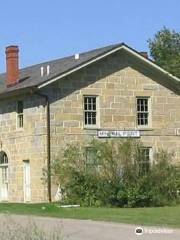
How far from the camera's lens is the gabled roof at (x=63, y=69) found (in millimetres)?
35556

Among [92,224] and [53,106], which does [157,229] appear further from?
[53,106]

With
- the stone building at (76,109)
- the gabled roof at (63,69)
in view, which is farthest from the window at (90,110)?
the gabled roof at (63,69)

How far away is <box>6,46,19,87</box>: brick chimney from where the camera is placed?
127ft

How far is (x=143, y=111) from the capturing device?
38719mm

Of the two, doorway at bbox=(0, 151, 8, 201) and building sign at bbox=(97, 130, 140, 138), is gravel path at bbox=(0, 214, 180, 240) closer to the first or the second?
building sign at bbox=(97, 130, 140, 138)

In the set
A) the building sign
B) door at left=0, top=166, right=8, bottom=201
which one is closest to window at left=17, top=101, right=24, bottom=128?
door at left=0, top=166, right=8, bottom=201

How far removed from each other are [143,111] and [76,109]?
4249mm

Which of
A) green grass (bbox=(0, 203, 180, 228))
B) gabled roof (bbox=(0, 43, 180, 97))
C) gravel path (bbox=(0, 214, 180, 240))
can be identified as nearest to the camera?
gravel path (bbox=(0, 214, 180, 240))

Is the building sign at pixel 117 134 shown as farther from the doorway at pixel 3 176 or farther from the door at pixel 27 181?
the doorway at pixel 3 176

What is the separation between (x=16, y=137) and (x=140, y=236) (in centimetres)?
2131

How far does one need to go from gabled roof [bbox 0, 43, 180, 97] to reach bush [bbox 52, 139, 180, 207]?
13.5 feet

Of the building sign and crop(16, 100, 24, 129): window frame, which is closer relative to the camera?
the building sign

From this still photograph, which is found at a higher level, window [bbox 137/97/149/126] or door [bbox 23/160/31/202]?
window [bbox 137/97/149/126]

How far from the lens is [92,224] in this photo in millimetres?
21047
